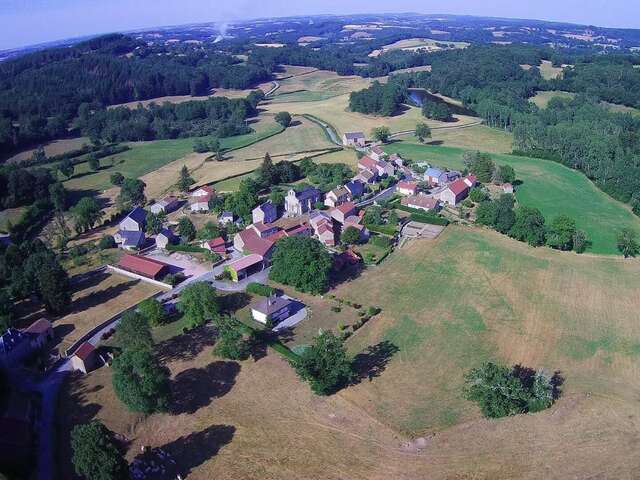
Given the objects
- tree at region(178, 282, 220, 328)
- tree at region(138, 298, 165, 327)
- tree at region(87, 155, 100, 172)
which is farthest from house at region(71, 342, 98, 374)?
tree at region(87, 155, 100, 172)

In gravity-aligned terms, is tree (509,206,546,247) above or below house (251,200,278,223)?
below

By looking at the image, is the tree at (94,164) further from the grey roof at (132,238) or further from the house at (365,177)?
the house at (365,177)

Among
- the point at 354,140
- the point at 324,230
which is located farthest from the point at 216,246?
the point at 354,140

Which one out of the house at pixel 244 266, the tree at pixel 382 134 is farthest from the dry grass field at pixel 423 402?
the tree at pixel 382 134

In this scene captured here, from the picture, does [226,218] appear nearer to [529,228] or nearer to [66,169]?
[529,228]

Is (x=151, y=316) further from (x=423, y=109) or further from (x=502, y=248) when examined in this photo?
(x=423, y=109)

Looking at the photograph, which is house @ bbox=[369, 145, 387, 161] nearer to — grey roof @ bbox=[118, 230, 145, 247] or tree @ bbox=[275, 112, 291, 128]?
tree @ bbox=[275, 112, 291, 128]
